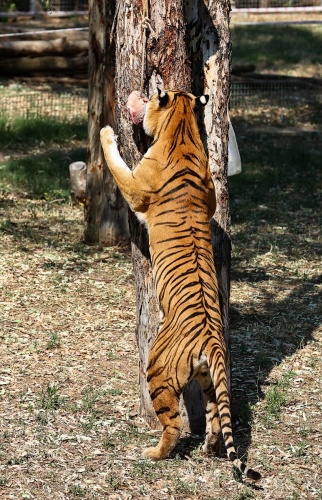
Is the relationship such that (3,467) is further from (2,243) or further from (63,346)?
(2,243)

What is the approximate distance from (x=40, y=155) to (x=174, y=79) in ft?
21.6

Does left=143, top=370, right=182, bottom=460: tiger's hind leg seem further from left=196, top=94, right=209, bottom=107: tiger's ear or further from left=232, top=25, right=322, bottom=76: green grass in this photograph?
left=232, top=25, right=322, bottom=76: green grass

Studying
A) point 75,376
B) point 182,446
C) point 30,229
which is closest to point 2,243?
point 30,229

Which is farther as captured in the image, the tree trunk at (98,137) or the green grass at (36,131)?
the green grass at (36,131)

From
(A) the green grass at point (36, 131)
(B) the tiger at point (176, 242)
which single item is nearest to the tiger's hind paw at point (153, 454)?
(B) the tiger at point (176, 242)

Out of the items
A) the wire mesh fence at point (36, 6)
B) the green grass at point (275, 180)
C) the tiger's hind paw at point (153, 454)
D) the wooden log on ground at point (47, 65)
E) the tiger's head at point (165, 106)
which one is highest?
the wire mesh fence at point (36, 6)

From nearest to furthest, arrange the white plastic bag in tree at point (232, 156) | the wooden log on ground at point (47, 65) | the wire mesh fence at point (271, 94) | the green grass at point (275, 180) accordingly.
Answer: the white plastic bag in tree at point (232, 156), the green grass at point (275, 180), the wire mesh fence at point (271, 94), the wooden log on ground at point (47, 65)

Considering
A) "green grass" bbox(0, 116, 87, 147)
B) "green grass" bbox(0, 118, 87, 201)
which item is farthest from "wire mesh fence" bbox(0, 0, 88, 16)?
"green grass" bbox(0, 118, 87, 201)

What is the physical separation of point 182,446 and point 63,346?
1613mm

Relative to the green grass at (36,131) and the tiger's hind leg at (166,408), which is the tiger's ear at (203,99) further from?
the green grass at (36,131)

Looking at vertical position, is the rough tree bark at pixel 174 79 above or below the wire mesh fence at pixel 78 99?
above

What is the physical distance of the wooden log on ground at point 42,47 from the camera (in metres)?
14.2

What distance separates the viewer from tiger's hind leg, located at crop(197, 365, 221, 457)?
15.6ft

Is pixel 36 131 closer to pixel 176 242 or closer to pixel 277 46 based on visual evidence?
pixel 176 242
